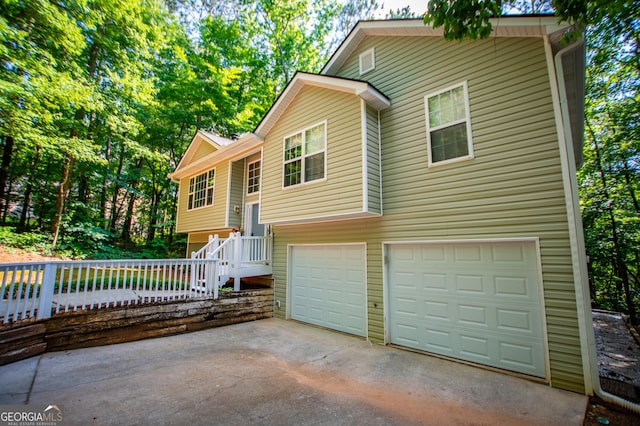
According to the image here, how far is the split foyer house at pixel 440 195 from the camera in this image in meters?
4.23

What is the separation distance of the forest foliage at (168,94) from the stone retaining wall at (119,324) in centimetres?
750

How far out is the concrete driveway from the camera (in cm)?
318

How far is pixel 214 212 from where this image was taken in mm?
11023

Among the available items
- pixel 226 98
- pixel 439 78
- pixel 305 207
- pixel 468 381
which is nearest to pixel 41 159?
pixel 226 98

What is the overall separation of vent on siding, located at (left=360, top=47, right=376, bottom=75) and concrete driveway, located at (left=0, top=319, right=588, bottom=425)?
6.80m

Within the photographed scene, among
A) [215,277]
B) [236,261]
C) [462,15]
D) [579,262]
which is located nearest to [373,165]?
[462,15]

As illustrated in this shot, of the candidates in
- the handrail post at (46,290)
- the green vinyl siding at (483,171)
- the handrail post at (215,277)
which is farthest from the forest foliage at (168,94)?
the handrail post at (46,290)

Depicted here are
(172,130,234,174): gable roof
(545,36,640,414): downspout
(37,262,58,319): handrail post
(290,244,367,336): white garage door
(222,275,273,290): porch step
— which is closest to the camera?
(545,36,640,414): downspout

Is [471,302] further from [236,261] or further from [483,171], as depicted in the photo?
[236,261]

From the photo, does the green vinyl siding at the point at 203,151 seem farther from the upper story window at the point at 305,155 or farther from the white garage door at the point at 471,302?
the white garage door at the point at 471,302

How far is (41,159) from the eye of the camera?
51.3 ft

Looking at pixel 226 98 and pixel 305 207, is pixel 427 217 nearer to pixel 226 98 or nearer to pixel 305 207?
pixel 305 207

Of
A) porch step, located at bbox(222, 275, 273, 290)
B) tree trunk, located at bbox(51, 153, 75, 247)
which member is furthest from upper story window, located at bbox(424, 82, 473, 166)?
tree trunk, located at bbox(51, 153, 75, 247)

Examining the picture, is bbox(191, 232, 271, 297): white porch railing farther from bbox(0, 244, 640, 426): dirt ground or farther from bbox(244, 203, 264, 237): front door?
bbox(0, 244, 640, 426): dirt ground
